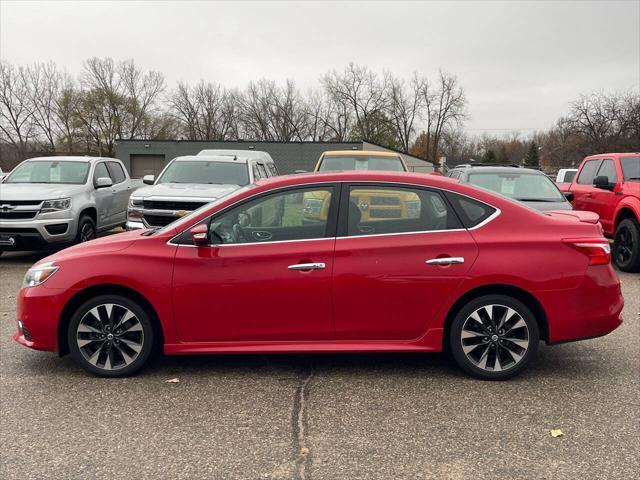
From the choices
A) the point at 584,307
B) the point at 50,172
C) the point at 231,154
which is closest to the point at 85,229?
the point at 50,172

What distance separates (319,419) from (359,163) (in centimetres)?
751

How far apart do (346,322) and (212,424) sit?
1205 millimetres

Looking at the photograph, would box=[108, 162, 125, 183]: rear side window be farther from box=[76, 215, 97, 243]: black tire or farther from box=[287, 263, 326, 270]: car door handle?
box=[287, 263, 326, 270]: car door handle

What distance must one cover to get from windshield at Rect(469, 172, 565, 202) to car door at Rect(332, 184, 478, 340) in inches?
205

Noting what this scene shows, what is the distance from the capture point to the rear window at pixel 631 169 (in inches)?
350

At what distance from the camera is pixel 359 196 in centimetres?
405

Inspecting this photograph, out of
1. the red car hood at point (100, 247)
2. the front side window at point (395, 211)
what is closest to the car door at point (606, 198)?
the front side window at point (395, 211)

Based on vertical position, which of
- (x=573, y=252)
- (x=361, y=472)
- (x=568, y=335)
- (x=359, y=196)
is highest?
(x=359, y=196)

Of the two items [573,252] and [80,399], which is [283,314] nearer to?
Answer: [80,399]

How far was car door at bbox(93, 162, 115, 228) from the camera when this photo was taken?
→ 10.1 meters

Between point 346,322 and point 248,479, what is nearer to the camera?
point 248,479

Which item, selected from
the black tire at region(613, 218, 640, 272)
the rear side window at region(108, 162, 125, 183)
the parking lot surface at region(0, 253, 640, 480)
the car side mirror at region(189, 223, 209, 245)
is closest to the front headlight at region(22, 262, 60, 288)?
the parking lot surface at region(0, 253, 640, 480)

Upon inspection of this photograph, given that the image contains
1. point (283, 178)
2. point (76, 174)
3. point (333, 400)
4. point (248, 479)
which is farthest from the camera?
point (76, 174)

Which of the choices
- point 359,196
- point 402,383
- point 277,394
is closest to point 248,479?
point 277,394
